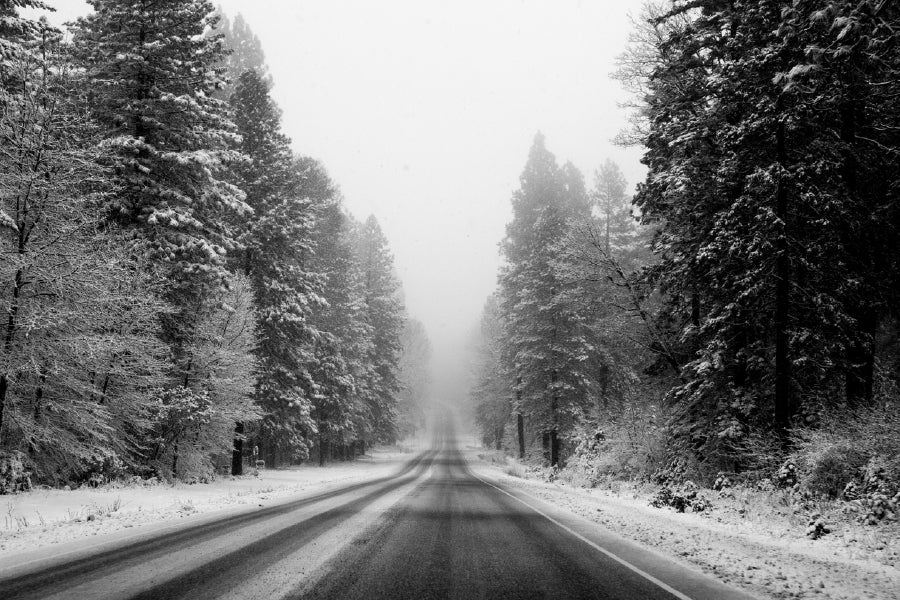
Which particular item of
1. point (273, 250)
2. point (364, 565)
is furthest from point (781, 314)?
point (273, 250)

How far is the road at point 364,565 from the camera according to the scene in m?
4.91

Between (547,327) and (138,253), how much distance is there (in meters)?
19.7

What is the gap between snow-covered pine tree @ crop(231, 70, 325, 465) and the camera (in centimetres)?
2194

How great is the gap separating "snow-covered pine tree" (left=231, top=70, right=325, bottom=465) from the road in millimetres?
13748

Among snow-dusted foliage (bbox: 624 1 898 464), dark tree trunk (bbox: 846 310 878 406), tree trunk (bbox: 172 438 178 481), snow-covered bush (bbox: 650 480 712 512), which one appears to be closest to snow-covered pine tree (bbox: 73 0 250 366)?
tree trunk (bbox: 172 438 178 481)

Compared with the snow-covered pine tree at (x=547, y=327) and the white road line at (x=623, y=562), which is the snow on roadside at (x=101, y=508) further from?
the snow-covered pine tree at (x=547, y=327)

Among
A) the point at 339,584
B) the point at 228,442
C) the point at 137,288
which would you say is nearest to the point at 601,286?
the point at 228,442

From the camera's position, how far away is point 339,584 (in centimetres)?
507

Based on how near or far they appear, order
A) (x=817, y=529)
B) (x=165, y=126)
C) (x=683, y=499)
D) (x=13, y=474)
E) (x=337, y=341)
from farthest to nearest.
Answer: (x=337, y=341) → (x=165, y=126) → (x=683, y=499) → (x=13, y=474) → (x=817, y=529)

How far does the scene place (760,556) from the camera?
723 centimetres

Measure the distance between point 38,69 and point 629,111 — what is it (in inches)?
716

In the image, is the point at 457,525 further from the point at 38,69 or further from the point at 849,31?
the point at 38,69

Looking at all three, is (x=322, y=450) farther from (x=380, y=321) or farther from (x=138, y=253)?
(x=138, y=253)

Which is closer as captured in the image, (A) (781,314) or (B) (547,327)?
(A) (781,314)
